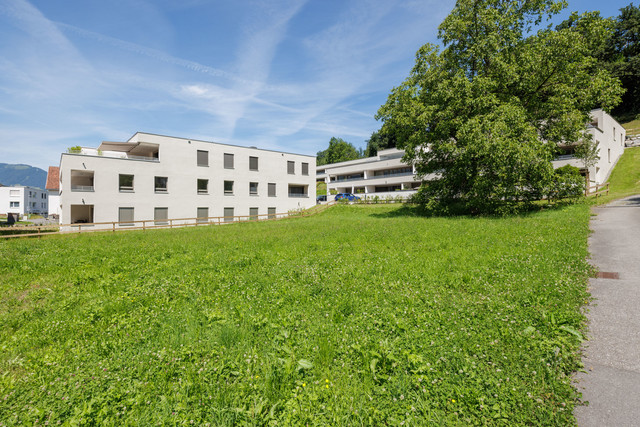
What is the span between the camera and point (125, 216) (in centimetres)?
2906

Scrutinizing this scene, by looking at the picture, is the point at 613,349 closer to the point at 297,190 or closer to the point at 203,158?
the point at 203,158

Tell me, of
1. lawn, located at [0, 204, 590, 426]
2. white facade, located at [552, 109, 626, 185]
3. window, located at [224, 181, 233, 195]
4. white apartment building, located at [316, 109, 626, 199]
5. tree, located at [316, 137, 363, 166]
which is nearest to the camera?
lawn, located at [0, 204, 590, 426]

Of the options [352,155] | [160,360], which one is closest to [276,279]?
[160,360]

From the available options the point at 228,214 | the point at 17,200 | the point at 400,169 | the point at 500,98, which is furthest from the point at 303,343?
the point at 17,200

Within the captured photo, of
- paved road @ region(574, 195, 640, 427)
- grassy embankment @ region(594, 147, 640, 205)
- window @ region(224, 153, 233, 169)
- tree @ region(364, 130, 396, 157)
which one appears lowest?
paved road @ region(574, 195, 640, 427)

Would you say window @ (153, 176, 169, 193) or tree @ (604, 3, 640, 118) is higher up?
tree @ (604, 3, 640, 118)

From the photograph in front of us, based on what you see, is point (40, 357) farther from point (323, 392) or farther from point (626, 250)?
point (626, 250)

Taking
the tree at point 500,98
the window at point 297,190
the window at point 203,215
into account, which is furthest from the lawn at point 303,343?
the window at point 297,190

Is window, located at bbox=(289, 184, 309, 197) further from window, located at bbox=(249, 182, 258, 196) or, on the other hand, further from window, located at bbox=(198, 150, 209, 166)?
window, located at bbox=(198, 150, 209, 166)

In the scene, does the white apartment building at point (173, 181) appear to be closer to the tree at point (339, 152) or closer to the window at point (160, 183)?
the window at point (160, 183)

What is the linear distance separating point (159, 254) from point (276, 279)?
637 cm

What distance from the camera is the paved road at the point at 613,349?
2904 millimetres

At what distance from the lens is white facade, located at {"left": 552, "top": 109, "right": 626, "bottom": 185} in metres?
30.1

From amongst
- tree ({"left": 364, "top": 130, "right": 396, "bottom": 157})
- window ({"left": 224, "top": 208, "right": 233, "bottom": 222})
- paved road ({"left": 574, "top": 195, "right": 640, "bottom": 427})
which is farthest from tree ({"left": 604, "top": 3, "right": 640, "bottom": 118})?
window ({"left": 224, "top": 208, "right": 233, "bottom": 222})
